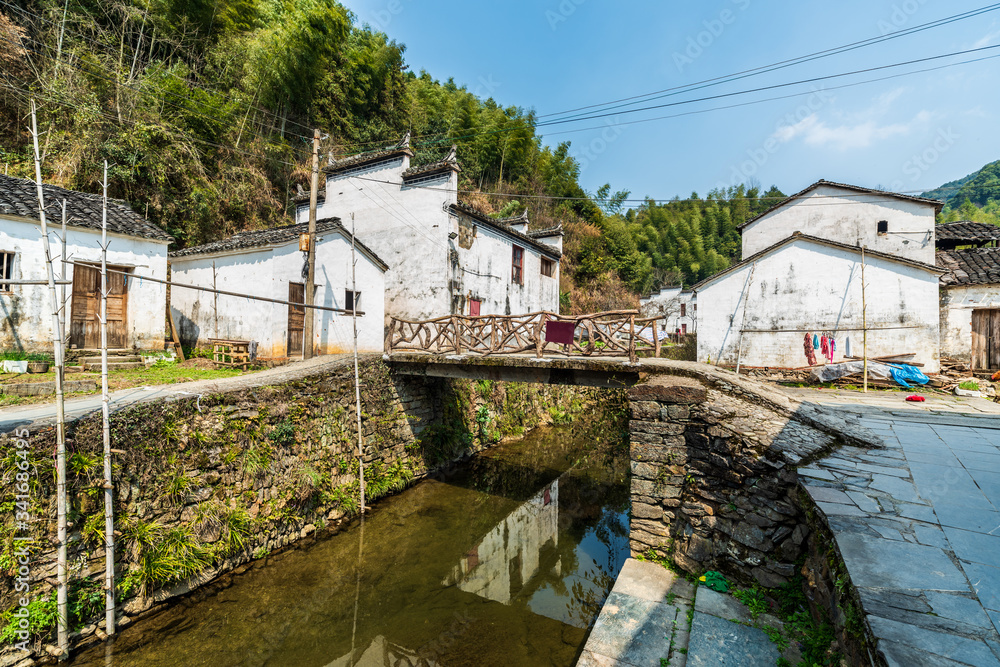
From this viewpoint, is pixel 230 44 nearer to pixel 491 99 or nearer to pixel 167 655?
pixel 491 99

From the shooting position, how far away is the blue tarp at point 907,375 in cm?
1132

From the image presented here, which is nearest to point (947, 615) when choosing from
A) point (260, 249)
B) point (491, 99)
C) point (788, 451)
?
point (788, 451)

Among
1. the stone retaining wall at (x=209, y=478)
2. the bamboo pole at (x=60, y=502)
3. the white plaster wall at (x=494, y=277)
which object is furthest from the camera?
the white plaster wall at (x=494, y=277)

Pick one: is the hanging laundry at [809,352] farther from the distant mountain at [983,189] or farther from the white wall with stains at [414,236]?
the distant mountain at [983,189]

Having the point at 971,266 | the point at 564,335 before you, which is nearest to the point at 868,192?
the point at 971,266

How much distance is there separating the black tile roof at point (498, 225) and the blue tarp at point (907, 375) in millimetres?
13391

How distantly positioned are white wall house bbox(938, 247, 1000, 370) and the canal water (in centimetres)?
1246

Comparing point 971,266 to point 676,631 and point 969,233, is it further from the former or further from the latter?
point 676,631

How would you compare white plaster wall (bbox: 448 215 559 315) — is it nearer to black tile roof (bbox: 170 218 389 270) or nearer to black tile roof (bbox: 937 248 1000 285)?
black tile roof (bbox: 170 218 389 270)

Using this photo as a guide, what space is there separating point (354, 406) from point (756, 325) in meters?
13.4

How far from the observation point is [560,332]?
8.84m

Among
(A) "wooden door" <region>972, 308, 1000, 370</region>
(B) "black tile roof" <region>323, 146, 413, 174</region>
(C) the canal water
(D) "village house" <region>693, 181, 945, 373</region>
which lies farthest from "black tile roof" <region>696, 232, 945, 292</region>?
(B) "black tile roof" <region>323, 146, 413, 174</region>

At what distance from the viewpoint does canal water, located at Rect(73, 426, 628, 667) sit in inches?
209

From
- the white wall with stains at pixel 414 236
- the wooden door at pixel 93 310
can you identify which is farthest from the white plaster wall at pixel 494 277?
the wooden door at pixel 93 310
